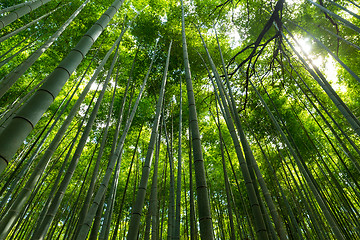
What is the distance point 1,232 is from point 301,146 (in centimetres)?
548

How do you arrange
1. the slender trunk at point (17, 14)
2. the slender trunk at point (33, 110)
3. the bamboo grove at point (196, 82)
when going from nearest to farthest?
the slender trunk at point (33, 110), the slender trunk at point (17, 14), the bamboo grove at point (196, 82)

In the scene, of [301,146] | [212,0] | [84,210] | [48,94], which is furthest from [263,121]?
[48,94]

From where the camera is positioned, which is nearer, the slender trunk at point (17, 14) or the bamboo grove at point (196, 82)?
the slender trunk at point (17, 14)

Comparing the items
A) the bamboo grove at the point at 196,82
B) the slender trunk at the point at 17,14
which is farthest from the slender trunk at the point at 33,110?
the slender trunk at the point at 17,14

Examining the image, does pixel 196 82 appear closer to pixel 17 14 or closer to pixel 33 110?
pixel 17 14

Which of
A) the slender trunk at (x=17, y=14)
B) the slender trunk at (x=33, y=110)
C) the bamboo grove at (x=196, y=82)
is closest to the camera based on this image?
the slender trunk at (x=33, y=110)

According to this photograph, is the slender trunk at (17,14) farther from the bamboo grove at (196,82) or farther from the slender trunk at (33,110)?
the slender trunk at (33,110)

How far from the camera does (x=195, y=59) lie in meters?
4.21

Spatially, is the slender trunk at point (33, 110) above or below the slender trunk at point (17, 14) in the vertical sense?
below

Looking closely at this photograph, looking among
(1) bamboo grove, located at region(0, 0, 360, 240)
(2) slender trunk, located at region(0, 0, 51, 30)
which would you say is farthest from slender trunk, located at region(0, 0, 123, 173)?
(2) slender trunk, located at region(0, 0, 51, 30)

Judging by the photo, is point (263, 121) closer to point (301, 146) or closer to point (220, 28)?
point (301, 146)

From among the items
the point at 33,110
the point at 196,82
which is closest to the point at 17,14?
the point at 33,110

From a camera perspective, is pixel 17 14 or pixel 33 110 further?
pixel 17 14

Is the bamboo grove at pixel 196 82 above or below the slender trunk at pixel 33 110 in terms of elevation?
above
